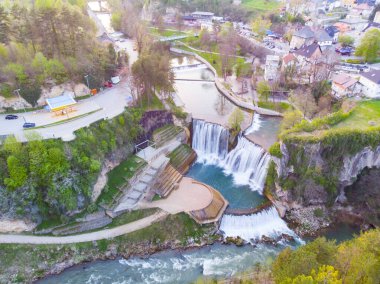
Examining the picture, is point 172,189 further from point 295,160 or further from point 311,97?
point 311,97

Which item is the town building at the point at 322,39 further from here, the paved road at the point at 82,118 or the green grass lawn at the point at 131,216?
the green grass lawn at the point at 131,216

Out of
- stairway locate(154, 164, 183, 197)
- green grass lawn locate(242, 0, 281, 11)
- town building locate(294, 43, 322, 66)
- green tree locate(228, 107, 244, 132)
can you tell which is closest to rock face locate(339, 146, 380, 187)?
green tree locate(228, 107, 244, 132)

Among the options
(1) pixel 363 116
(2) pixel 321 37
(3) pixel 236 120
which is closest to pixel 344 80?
(1) pixel 363 116

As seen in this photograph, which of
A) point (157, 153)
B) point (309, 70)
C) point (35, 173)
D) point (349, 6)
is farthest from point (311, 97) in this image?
point (349, 6)

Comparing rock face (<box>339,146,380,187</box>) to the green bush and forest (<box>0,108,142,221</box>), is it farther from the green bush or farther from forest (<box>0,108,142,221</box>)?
forest (<box>0,108,142,221</box>)

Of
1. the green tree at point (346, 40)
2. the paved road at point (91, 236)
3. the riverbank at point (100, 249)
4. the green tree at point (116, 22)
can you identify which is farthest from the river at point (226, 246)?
the green tree at point (116, 22)

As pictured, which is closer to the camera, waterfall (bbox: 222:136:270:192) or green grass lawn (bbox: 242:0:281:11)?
waterfall (bbox: 222:136:270:192)

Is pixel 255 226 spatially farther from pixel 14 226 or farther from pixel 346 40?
pixel 346 40
